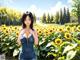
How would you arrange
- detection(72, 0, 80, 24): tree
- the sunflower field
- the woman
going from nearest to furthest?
the woman
the sunflower field
detection(72, 0, 80, 24): tree

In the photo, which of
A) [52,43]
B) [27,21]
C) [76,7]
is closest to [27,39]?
[27,21]

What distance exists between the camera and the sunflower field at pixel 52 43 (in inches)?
270

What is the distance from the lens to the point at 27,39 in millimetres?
5719

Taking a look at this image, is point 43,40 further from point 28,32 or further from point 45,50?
point 28,32

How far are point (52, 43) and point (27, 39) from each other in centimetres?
266

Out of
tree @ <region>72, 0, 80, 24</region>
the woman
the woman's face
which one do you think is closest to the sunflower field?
the woman

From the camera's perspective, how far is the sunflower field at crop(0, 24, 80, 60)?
6865 millimetres

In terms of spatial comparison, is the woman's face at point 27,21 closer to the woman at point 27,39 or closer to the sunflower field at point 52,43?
the woman at point 27,39

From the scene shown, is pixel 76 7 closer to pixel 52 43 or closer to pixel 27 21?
pixel 52 43

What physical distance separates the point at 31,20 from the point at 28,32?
9.3 inches

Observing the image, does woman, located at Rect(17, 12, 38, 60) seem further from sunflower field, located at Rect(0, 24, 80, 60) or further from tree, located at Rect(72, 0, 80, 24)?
tree, located at Rect(72, 0, 80, 24)

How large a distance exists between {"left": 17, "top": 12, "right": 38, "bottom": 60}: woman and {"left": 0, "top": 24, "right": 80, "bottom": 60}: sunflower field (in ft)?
3.22

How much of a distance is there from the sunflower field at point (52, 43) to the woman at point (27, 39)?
3.22 ft

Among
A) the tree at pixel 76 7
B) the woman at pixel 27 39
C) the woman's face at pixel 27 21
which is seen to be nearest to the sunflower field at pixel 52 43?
the woman at pixel 27 39
